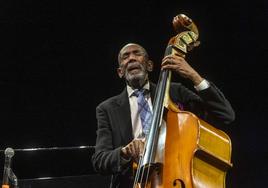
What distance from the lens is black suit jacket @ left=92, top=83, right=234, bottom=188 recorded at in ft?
6.93

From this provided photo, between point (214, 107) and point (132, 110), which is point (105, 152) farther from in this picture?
point (214, 107)

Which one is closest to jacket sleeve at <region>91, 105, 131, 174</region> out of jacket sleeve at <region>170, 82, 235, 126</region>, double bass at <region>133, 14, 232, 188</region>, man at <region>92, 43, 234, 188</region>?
man at <region>92, 43, 234, 188</region>

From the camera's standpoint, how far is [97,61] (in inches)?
168

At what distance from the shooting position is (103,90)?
14.1 feet

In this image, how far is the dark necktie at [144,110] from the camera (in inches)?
88.7

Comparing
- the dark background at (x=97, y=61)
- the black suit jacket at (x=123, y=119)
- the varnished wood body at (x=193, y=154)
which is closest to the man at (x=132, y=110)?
the black suit jacket at (x=123, y=119)

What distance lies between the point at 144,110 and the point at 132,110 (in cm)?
10

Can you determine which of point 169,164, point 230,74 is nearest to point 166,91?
point 169,164

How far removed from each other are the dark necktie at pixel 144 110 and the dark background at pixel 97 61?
55.9 inches

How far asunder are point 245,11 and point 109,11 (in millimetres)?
1093

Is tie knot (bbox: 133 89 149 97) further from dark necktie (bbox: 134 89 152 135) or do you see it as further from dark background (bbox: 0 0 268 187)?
dark background (bbox: 0 0 268 187)

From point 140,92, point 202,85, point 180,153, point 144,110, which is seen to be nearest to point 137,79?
point 140,92

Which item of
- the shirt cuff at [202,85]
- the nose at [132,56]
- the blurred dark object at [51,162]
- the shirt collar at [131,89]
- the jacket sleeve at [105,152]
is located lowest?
the blurred dark object at [51,162]

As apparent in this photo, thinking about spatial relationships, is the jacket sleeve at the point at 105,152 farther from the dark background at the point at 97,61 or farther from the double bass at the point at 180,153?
the dark background at the point at 97,61
